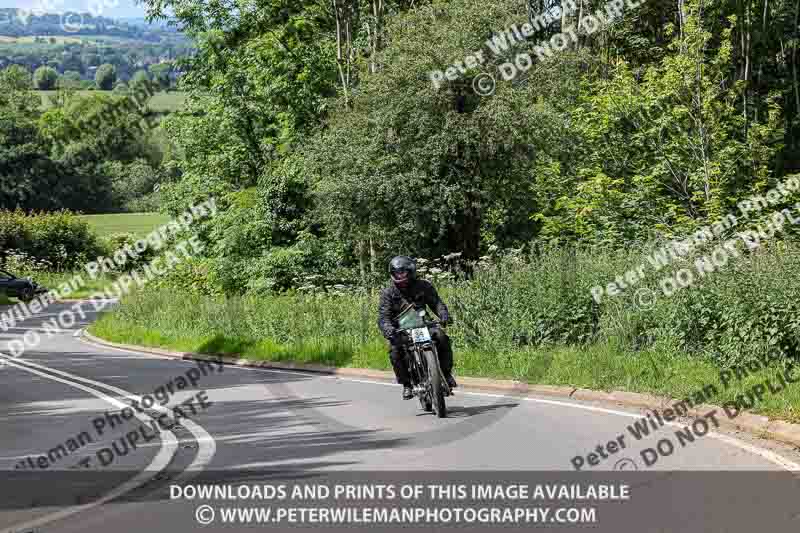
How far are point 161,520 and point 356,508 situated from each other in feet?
4.24

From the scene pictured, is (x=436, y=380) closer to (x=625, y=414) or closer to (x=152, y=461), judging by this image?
(x=625, y=414)

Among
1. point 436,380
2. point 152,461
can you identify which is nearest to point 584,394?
point 436,380

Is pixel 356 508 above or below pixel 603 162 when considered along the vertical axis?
below

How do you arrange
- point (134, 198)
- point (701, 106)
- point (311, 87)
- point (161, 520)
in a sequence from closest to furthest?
1. point (161, 520)
2. point (701, 106)
3. point (311, 87)
4. point (134, 198)

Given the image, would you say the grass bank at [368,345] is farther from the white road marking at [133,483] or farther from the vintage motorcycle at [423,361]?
the white road marking at [133,483]

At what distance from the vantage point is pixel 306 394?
17391 millimetres

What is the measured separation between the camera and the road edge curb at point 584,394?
1073 cm

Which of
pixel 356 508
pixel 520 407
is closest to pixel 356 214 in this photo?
pixel 520 407

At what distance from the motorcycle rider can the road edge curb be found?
2.07m

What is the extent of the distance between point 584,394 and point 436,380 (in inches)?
99.2

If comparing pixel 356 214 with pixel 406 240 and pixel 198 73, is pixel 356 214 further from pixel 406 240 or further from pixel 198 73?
pixel 198 73

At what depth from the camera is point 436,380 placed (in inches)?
511

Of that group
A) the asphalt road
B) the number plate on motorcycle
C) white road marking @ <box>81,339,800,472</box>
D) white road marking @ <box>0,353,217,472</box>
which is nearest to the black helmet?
the number plate on motorcycle

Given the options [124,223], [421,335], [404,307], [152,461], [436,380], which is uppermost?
[124,223]
